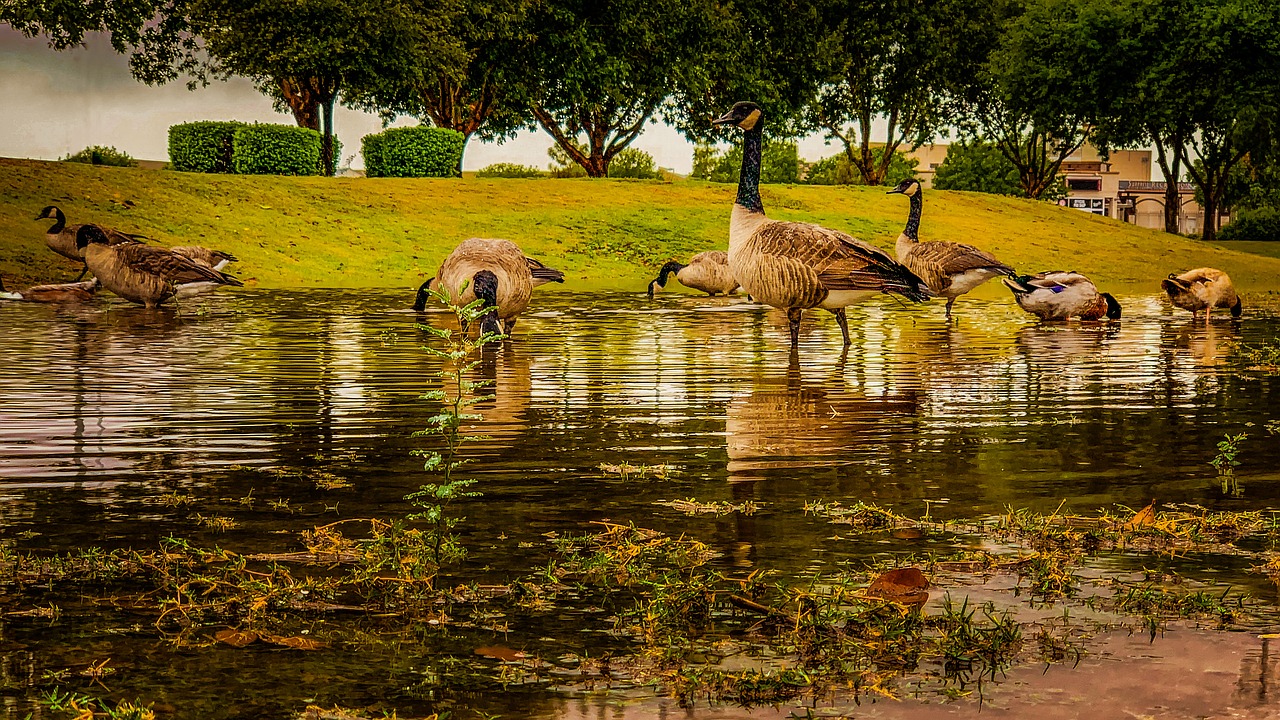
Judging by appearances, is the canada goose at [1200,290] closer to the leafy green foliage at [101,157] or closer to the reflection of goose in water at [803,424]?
the reflection of goose in water at [803,424]

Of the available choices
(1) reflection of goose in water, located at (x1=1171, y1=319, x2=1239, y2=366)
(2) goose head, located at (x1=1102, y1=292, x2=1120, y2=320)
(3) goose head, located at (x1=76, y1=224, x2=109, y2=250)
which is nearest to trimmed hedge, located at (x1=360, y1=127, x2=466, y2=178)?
(3) goose head, located at (x1=76, y1=224, x2=109, y2=250)

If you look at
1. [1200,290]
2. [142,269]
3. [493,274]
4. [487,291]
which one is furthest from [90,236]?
[1200,290]

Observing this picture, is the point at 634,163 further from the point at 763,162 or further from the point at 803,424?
the point at 803,424

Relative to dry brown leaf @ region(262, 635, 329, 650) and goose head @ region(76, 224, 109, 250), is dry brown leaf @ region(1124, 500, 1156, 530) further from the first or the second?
goose head @ region(76, 224, 109, 250)

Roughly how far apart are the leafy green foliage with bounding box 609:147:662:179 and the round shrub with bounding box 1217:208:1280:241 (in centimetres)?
3657

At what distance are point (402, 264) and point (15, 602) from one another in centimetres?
3130

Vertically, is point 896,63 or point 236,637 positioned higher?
point 896,63

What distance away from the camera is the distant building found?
143000 millimetres

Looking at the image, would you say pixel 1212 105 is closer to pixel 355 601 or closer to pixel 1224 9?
pixel 1224 9

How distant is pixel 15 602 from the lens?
5008 millimetres

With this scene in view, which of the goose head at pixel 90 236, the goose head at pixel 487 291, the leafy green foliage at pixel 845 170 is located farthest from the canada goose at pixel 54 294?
the leafy green foliage at pixel 845 170

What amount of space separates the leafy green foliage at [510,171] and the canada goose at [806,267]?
67.0 metres

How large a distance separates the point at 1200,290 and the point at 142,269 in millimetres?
15864

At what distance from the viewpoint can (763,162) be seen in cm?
12150
